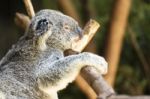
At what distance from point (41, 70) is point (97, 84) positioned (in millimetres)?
333

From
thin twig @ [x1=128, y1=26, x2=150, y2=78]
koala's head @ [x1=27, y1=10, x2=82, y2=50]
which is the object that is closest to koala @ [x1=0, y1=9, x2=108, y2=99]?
koala's head @ [x1=27, y1=10, x2=82, y2=50]

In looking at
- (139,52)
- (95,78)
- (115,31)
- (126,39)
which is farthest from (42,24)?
(126,39)

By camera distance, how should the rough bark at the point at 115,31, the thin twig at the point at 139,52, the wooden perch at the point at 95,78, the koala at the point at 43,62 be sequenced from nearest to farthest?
the koala at the point at 43,62, the wooden perch at the point at 95,78, the rough bark at the point at 115,31, the thin twig at the point at 139,52

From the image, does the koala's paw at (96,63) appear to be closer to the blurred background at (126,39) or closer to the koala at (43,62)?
the koala at (43,62)

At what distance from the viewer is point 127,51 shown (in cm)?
391

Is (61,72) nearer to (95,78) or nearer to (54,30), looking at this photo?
(54,30)

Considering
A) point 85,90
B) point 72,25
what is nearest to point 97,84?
point 72,25

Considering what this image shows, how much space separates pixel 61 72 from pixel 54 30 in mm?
94

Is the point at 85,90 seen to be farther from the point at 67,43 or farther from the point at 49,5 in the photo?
the point at 67,43

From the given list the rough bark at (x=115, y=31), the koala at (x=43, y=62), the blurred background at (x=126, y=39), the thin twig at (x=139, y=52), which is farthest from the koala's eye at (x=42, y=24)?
the thin twig at (x=139, y=52)

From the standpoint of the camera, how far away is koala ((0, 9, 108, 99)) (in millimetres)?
816

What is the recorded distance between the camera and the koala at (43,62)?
816mm

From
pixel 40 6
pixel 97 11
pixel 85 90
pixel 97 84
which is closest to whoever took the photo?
pixel 97 84

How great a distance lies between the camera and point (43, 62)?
840mm
